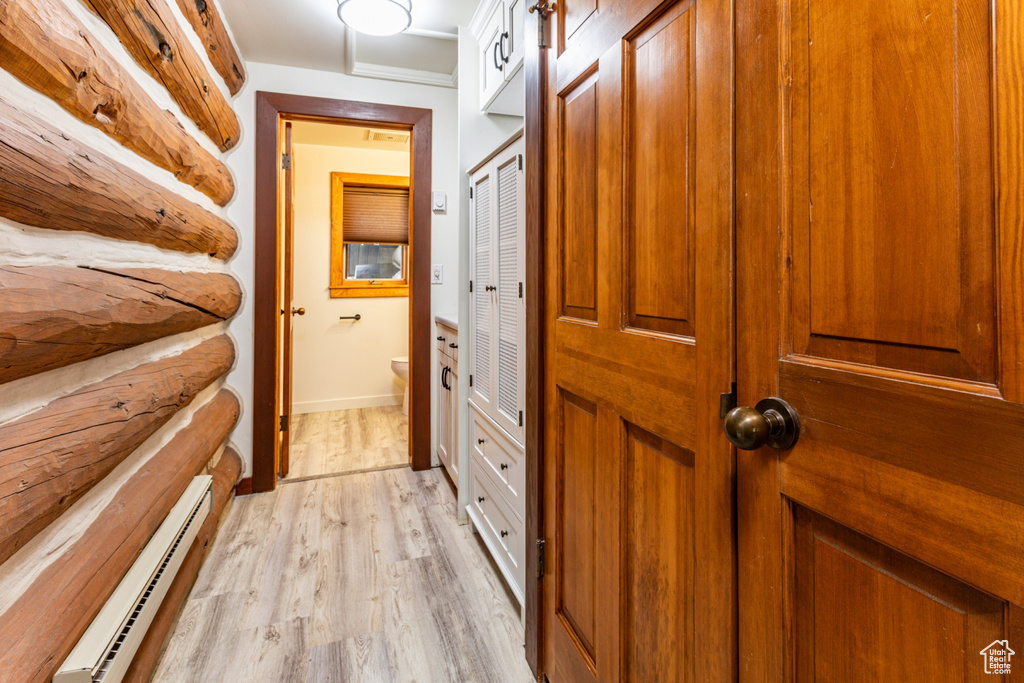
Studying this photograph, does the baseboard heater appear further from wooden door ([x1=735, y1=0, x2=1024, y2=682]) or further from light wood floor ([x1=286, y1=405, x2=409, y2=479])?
light wood floor ([x1=286, y1=405, x2=409, y2=479])

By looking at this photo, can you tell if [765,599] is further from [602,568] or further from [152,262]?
[152,262]

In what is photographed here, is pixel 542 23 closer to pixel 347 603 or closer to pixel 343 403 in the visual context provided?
pixel 347 603

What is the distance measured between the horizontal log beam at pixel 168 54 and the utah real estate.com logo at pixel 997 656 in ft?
6.16

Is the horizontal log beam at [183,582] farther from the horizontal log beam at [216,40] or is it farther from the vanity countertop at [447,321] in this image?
the horizontal log beam at [216,40]

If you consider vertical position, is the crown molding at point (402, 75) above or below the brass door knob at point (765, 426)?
above

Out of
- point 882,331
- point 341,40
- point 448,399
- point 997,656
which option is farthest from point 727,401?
point 341,40

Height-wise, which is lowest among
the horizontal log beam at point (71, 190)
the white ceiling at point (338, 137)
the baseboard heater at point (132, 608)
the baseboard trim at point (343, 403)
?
the baseboard heater at point (132, 608)

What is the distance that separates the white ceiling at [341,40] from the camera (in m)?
2.20

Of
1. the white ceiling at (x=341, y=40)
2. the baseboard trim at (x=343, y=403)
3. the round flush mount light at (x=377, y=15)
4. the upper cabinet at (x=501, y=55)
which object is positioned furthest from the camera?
the baseboard trim at (x=343, y=403)

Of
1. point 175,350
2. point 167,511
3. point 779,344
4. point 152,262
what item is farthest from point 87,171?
point 779,344

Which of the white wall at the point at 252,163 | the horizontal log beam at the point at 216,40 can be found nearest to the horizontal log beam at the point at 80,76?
the horizontal log beam at the point at 216,40

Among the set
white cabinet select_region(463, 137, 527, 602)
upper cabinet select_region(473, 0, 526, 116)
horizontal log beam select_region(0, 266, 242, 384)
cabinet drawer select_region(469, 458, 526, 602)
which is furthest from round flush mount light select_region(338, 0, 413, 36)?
cabinet drawer select_region(469, 458, 526, 602)

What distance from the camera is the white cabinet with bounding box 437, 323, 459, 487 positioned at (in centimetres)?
248

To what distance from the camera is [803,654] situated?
58cm
